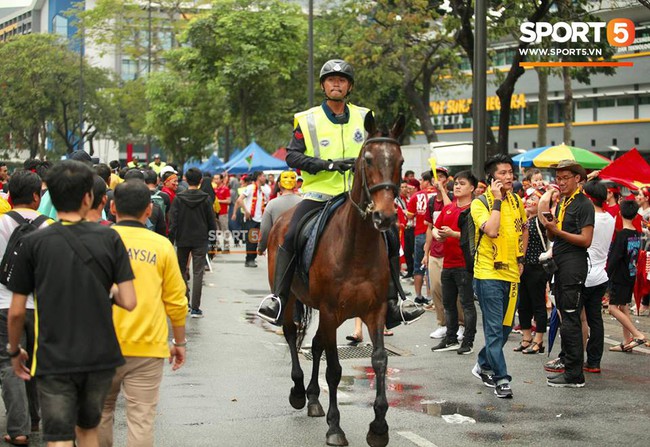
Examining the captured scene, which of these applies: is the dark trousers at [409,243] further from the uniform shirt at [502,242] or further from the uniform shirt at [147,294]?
the uniform shirt at [147,294]

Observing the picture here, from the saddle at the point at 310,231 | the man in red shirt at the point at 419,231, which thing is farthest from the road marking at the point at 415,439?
the man in red shirt at the point at 419,231

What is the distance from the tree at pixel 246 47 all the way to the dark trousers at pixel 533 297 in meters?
30.1

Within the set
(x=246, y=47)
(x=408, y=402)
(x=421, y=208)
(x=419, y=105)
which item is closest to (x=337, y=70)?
(x=408, y=402)

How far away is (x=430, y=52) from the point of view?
37500 mm

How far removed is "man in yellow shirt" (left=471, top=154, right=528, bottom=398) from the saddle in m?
1.75

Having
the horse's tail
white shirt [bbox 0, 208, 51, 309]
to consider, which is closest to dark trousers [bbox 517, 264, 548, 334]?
the horse's tail

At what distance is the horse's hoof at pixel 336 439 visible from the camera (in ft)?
25.6

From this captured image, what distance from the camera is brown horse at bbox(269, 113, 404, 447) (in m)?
7.50

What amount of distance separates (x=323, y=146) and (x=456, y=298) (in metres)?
4.24

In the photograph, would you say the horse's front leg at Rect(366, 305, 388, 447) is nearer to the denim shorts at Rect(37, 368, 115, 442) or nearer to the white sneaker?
the denim shorts at Rect(37, 368, 115, 442)

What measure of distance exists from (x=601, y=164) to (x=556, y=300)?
49.5ft

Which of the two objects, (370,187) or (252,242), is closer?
(370,187)

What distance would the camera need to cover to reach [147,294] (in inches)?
A: 237

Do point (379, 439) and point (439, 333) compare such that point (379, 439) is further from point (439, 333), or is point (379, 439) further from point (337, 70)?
point (439, 333)
